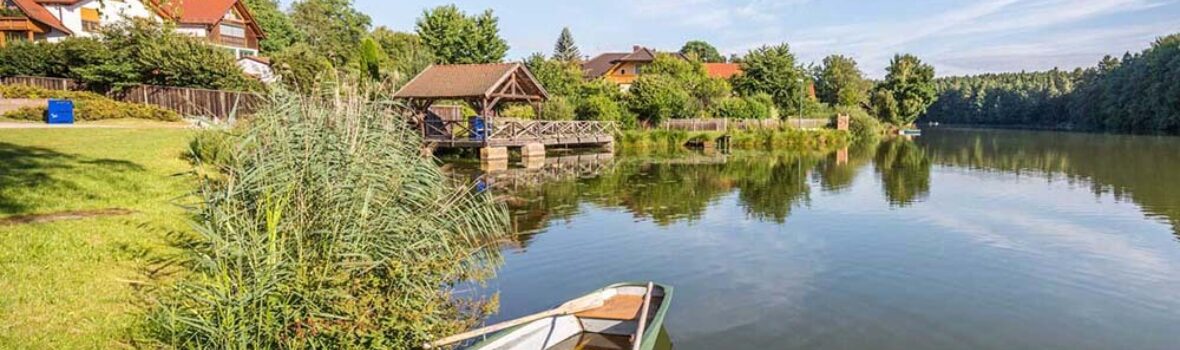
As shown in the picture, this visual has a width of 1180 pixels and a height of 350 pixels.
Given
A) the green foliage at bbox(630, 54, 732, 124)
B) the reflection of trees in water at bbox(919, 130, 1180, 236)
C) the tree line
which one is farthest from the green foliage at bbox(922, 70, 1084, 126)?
the green foliage at bbox(630, 54, 732, 124)

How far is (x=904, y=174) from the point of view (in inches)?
1096

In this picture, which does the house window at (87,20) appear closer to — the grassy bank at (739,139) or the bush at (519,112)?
the bush at (519,112)

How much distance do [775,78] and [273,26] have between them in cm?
4866

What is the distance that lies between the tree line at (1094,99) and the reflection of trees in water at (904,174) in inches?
1687

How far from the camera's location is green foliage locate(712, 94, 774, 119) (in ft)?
170

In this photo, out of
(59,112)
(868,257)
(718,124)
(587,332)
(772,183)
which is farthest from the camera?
(718,124)

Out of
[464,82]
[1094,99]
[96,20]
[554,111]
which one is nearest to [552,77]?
[554,111]

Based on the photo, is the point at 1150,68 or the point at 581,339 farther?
the point at 1150,68

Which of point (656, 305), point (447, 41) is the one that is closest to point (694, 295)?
point (656, 305)

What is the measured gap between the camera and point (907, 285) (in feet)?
33.6

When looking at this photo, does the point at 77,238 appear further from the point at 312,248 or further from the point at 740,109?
the point at 740,109

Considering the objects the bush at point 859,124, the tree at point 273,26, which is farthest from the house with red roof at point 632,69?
the tree at point 273,26

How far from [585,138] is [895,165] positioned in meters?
15.4

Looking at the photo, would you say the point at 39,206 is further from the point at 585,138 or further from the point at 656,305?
the point at 585,138
